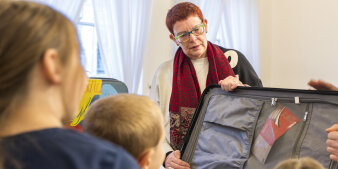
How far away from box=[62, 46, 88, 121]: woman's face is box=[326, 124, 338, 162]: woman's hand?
2.57 ft

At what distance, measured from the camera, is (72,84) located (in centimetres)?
55

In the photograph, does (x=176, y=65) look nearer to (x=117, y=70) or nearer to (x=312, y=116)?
(x=312, y=116)

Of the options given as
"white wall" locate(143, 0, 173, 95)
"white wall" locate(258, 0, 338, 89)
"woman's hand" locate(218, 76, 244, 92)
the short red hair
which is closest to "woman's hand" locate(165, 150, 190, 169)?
"woman's hand" locate(218, 76, 244, 92)

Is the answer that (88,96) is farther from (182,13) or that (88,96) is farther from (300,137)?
(300,137)

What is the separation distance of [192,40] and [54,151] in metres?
1.32

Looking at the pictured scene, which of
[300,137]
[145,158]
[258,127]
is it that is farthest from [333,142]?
[145,158]

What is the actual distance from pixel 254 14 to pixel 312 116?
3.09 metres

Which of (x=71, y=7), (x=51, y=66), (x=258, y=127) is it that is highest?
(x=71, y=7)

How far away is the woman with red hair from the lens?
Result: 1.72 m

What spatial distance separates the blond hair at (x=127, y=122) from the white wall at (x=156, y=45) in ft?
8.26

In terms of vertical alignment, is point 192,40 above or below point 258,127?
above

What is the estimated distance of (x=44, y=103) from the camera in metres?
0.52

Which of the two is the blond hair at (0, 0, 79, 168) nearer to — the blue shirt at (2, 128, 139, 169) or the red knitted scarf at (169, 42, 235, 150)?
the blue shirt at (2, 128, 139, 169)

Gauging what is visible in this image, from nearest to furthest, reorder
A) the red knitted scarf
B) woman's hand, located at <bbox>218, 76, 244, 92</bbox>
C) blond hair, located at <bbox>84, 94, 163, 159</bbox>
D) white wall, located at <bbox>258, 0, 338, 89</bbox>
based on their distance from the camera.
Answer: blond hair, located at <bbox>84, 94, 163, 159</bbox>
woman's hand, located at <bbox>218, 76, 244, 92</bbox>
the red knitted scarf
white wall, located at <bbox>258, 0, 338, 89</bbox>
